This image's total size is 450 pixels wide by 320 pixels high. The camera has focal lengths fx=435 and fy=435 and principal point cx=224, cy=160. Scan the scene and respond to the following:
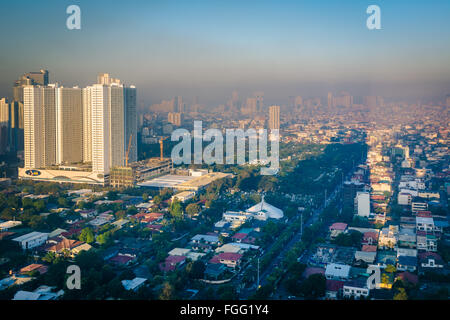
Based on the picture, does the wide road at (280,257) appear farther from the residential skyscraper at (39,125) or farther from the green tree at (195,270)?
the residential skyscraper at (39,125)

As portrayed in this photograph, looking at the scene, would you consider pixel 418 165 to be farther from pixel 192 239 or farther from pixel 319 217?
pixel 192 239

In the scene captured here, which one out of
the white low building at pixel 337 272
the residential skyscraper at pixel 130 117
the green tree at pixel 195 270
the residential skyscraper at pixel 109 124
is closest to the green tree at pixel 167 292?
the green tree at pixel 195 270

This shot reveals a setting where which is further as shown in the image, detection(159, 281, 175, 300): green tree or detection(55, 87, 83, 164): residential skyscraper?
detection(55, 87, 83, 164): residential skyscraper

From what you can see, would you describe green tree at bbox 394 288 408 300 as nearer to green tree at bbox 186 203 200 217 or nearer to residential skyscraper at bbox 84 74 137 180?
green tree at bbox 186 203 200 217

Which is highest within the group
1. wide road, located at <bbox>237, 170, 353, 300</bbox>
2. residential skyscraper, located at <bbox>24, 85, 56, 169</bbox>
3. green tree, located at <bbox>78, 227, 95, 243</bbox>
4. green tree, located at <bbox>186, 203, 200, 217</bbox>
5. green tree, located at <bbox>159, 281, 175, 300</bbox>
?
residential skyscraper, located at <bbox>24, 85, 56, 169</bbox>

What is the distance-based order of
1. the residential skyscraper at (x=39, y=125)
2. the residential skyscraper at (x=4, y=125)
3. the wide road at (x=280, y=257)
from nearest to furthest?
the wide road at (x=280, y=257) → the residential skyscraper at (x=39, y=125) → the residential skyscraper at (x=4, y=125)

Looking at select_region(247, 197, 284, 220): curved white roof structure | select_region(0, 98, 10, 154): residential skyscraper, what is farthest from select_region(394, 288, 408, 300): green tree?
select_region(0, 98, 10, 154): residential skyscraper
